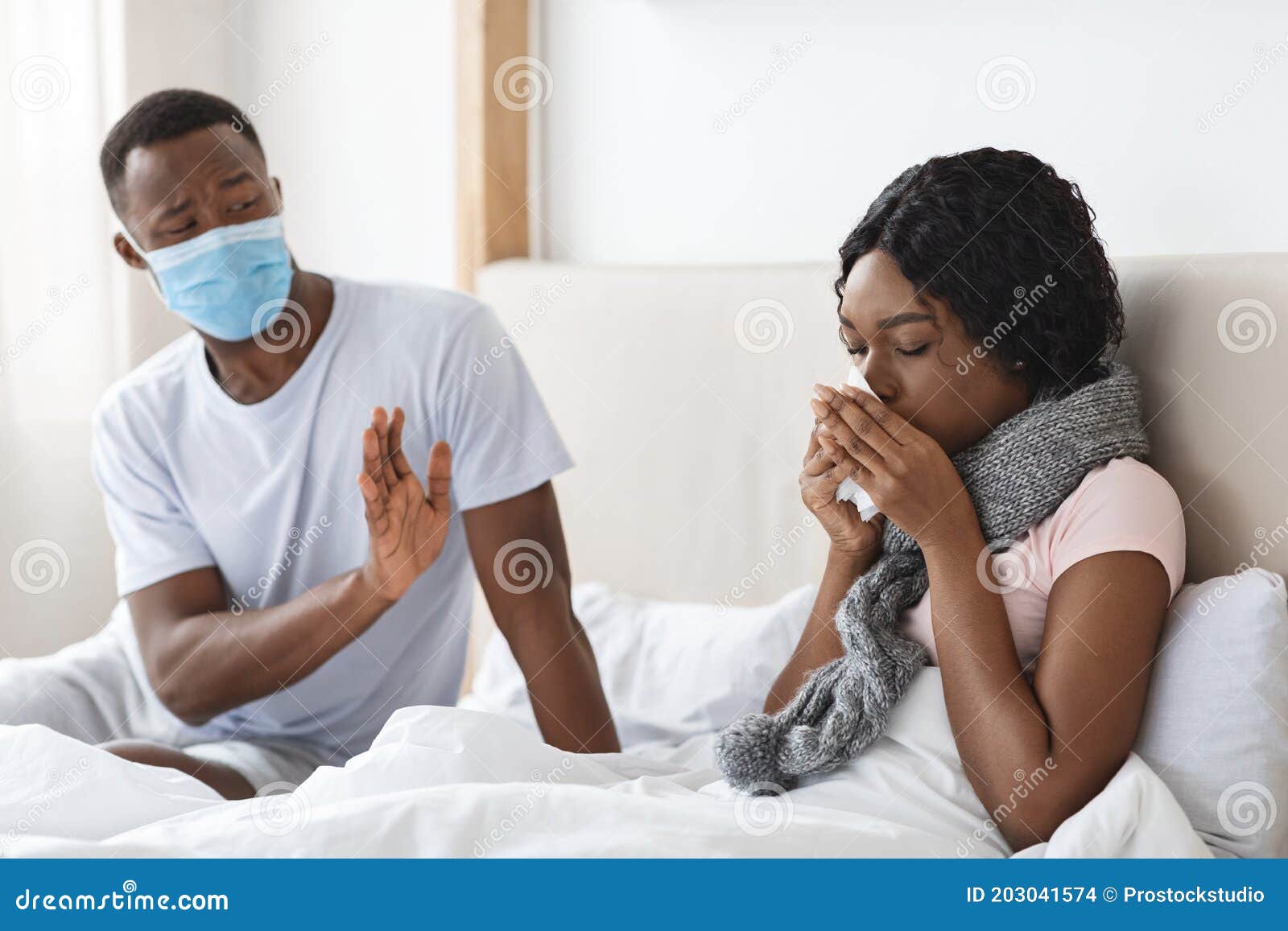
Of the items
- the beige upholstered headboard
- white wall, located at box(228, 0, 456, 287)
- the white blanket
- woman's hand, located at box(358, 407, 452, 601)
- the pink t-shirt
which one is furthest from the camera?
white wall, located at box(228, 0, 456, 287)

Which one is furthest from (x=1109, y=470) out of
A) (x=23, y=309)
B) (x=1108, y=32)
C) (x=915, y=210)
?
(x=23, y=309)

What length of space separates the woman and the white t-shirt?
1.82ft

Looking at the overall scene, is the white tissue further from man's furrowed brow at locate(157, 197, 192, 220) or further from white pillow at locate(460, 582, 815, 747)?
man's furrowed brow at locate(157, 197, 192, 220)

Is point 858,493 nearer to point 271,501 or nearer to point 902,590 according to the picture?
point 902,590

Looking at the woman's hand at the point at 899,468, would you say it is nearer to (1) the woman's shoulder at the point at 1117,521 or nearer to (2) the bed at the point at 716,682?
(1) the woman's shoulder at the point at 1117,521

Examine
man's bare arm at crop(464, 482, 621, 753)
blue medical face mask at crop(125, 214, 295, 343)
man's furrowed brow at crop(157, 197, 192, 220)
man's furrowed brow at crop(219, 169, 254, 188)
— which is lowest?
man's bare arm at crop(464, 482, 621, 753)

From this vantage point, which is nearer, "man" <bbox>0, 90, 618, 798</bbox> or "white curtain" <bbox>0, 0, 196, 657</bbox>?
"man" <bbox>0, 90, 618, 798</bbox>

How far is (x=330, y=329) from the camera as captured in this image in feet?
5.89

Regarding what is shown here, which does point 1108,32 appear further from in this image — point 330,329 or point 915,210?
point 330,329

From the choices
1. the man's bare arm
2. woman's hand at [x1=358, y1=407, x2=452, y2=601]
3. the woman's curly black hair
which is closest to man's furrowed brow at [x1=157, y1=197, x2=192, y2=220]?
woman's hand at [x1=358, y1=407, x2=452, y2=601]

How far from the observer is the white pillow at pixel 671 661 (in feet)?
5.80

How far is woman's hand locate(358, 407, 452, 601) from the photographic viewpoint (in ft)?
4.91

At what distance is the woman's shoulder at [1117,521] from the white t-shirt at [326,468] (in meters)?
0.72

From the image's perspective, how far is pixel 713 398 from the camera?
6.59 feet
